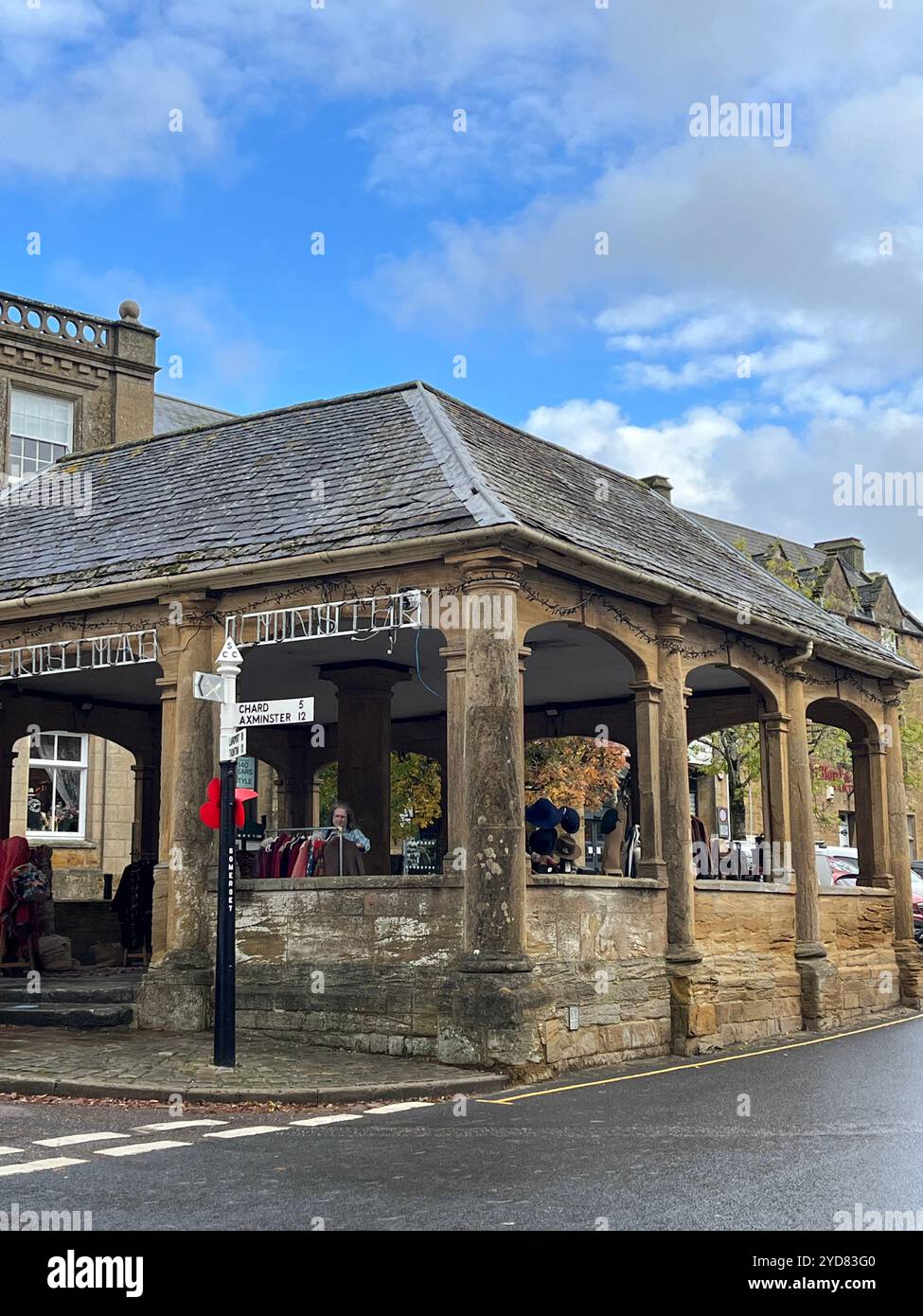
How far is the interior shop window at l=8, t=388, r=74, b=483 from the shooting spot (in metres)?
30.8

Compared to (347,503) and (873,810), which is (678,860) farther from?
(873,810)

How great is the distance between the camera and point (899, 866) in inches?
826

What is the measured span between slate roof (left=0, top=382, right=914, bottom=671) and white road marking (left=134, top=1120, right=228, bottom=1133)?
5.46 m

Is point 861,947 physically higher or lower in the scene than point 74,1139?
higher

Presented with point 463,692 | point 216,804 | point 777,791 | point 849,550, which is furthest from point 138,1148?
point 849,550

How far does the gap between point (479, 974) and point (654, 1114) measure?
2.52 meters

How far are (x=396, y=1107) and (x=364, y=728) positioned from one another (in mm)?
8365

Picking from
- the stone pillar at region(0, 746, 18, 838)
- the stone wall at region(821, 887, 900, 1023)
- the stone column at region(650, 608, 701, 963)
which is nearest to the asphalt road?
the stone column at region(650, 608, 701, 963)

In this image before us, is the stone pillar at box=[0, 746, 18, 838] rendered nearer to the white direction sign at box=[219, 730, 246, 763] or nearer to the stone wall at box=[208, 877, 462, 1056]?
the stone wall at box=[208, 877, 462, 1056]

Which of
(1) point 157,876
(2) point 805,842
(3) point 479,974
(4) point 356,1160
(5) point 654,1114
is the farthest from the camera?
(2) point 805,842

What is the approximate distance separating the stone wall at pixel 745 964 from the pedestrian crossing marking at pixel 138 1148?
7.40m
